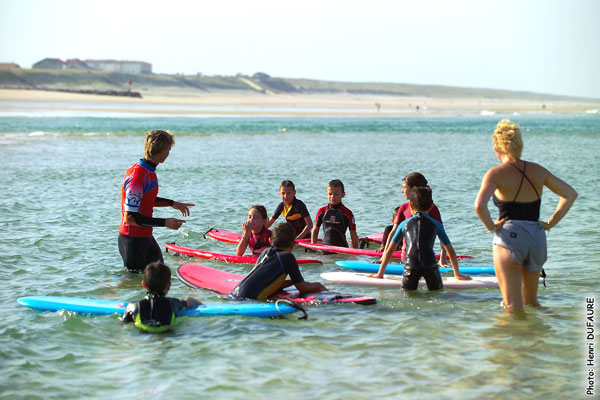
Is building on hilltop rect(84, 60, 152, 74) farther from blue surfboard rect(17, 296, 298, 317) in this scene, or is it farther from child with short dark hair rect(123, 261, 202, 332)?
child with short dark hair rect(123, 261, 202, 332)

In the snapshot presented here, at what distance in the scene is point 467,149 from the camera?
35.3 metres

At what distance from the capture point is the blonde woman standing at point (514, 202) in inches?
249

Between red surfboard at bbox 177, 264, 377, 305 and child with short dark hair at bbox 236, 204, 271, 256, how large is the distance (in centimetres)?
102

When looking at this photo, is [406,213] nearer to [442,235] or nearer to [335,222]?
[442,235]

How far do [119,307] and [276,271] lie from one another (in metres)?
1.66

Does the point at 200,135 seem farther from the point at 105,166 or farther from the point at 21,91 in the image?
the point at 21,91

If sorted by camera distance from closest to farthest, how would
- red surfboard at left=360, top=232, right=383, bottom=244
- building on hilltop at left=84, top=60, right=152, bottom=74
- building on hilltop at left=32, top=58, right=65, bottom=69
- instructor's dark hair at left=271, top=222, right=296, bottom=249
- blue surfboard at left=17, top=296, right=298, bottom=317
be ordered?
blue surfboard at left=17, top=296, right=298, bottom=317 → instructor's dark hair at left=271, top=222, right=296, bottom=249 → red surfboard at left=360, top=232, right=383, bottom=244 → building on hilltop at left=32, top=58, right=65, bottom=69 → building on hilltop at left=84, top=60, right=152, bottom=74

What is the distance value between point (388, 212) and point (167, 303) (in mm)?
8742

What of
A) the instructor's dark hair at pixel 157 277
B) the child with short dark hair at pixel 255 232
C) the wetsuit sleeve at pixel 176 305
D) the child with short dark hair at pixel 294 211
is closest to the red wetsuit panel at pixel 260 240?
the child with short dark hair at pixel 255 232

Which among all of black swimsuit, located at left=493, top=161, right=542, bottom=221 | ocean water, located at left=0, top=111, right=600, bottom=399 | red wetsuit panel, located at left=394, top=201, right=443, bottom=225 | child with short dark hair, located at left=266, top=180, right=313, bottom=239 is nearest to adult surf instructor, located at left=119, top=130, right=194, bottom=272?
ocean water, located at left=0, top=111, right=600, bottom=399

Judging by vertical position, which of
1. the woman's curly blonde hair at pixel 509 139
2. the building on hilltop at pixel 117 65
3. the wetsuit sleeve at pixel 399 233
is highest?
the building on hilltop at pixel 117 65

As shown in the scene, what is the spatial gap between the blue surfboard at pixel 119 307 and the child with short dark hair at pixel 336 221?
369cm

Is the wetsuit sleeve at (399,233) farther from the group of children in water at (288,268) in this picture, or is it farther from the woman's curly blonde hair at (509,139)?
the woman's curly blonde hair at (509,139)

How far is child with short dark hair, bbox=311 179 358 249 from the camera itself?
35.6ft
